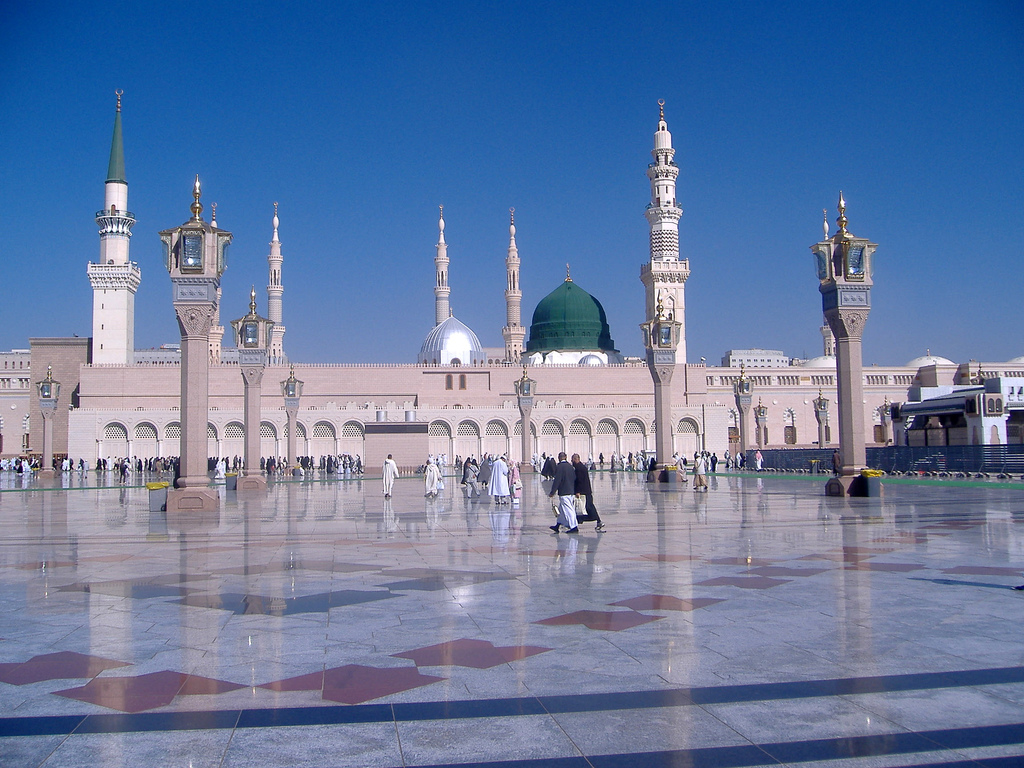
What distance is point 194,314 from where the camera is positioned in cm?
1451

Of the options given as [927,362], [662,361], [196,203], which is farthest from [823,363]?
[196,203]

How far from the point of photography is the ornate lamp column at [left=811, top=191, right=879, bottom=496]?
15820 mm

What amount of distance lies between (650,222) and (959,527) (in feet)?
155

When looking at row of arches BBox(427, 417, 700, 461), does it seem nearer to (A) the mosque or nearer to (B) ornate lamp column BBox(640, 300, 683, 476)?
(A) the mosque

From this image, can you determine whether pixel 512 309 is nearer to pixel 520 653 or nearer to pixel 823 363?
pixel 823 363

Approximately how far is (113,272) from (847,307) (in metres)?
51.1

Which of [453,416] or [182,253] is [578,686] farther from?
[453,416]

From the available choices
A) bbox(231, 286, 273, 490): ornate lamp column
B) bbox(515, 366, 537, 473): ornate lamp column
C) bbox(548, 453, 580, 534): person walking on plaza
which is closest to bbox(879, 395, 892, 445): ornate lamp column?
bbox(515, 366, 537, 473): ornate lamp column

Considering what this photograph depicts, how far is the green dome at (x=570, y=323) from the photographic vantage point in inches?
2633

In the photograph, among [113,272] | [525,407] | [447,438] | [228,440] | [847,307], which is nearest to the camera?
[847,307]

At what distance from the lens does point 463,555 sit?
8.23 m

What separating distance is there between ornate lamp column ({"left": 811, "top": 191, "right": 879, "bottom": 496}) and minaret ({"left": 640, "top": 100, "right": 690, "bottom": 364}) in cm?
3760

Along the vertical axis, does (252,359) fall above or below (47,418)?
above

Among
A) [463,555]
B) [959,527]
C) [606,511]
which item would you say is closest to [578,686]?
[463,555]
